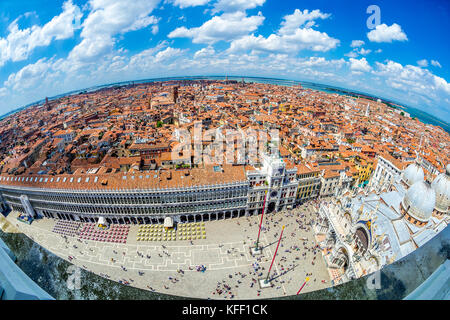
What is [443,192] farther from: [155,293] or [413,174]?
[155,293]

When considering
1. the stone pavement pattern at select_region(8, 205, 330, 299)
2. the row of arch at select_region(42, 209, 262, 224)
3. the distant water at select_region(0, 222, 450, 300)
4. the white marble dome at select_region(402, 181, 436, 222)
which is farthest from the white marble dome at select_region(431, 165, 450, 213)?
the distant water at select_region(0, 222, 450, 300)

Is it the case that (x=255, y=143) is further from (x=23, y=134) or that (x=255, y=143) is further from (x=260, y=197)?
(x=23, y=134)

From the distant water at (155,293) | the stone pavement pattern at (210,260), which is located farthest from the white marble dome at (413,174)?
the distant water at (155,293)

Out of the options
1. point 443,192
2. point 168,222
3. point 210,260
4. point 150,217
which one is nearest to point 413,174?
point 443,192

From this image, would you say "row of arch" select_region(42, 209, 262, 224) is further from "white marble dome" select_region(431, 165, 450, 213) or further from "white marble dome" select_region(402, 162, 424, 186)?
"white marble dome" select_region(431, 165, 450, 213)
